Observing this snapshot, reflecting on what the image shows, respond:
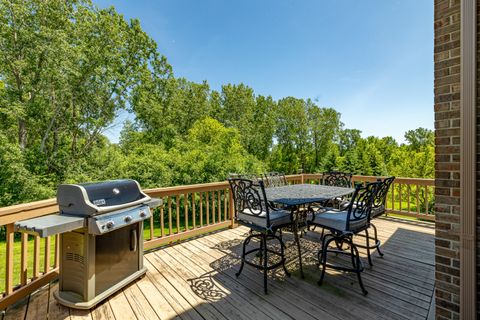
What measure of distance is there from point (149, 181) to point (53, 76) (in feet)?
20.0

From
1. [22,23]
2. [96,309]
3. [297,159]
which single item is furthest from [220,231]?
[297,159]

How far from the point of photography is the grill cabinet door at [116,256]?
7.09 ft

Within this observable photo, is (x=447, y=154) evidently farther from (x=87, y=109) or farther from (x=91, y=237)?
(x=87, y=109)

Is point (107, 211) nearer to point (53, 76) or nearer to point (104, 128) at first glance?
point (53, 76)

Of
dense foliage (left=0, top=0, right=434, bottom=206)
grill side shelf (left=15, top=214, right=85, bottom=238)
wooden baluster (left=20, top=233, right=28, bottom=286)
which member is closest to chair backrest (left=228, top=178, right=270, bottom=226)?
grill side shelf (left=15, top=214, right=85, bottom=238)

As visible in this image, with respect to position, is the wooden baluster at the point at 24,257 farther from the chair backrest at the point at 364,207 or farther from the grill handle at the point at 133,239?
the chair backrest at the point at 364,207

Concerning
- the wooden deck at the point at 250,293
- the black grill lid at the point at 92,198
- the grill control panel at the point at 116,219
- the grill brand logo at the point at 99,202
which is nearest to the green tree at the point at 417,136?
the wooden deck at the point at 250,293

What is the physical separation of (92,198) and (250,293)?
1813 mm

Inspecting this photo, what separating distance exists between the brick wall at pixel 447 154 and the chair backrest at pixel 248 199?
146 cm

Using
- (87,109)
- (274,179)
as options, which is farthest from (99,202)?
(87,109)

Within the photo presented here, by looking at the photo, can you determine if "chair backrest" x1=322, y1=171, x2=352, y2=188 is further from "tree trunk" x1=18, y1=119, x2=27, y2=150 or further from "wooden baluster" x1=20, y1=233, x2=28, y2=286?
"tree trunk" x1=18, y1=119, x2=27, y2=150

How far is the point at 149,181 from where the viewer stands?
988cm

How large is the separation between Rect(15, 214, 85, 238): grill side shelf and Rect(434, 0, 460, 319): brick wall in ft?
9.17

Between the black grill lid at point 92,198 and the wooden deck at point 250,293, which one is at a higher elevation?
the black grill lid at point 92,198
